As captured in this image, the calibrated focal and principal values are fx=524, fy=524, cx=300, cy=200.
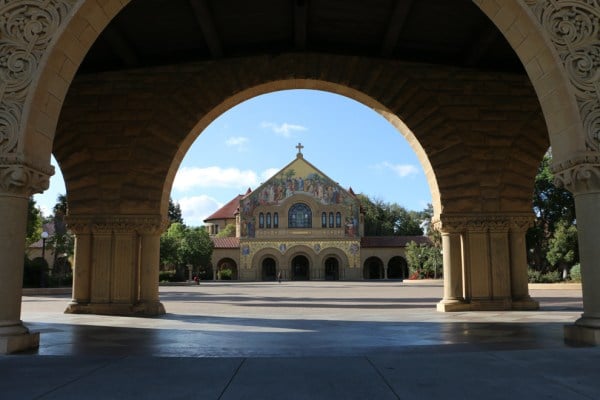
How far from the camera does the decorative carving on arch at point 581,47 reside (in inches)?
236

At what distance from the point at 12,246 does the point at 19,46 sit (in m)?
2.28

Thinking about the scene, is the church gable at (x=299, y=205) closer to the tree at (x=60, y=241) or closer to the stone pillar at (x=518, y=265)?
the tree at (x=60, y=241)

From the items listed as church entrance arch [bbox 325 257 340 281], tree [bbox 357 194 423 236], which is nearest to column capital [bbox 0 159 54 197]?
church entrance arch [bbox 325 257 340 281]

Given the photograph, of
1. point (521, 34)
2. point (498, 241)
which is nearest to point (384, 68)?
point (498, 241)

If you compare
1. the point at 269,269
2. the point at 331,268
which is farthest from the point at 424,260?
the point at 269,269

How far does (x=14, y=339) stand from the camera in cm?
567

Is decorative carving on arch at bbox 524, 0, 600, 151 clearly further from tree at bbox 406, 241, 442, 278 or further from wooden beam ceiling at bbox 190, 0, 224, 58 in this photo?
tree at bbox 406, 241, 442, 278

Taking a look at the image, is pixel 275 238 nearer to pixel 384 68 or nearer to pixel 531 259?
pixel 531 259

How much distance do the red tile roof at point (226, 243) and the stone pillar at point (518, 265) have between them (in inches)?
1950

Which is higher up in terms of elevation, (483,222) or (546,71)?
(546,71)

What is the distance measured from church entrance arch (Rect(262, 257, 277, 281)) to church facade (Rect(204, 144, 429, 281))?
221 millimetres

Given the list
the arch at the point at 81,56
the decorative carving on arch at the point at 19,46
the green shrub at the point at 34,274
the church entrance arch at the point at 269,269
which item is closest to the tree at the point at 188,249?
the church entrance arch at the point at 269,269

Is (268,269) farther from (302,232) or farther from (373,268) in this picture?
(373,268)

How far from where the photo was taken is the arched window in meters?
59.5
